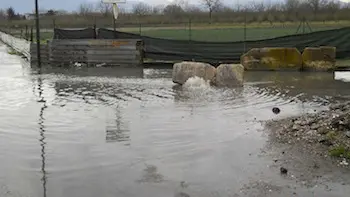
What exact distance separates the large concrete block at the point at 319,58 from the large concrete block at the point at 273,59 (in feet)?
0.94

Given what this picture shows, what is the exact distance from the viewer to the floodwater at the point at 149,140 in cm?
659

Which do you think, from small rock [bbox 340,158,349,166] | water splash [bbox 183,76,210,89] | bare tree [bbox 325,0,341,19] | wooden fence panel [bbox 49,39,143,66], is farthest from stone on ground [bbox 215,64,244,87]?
bare tree [bbox 325,0,341,19]

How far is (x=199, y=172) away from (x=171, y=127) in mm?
3112

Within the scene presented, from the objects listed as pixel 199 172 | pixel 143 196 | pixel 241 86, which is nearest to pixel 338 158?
pixel 199 172

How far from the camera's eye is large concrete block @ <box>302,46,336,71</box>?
70.3 ft

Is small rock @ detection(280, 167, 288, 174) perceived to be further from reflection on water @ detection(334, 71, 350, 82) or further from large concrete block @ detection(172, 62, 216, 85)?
reflection on water @ detection(334, 71, 350, 82)

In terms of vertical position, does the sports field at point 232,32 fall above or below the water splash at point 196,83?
above

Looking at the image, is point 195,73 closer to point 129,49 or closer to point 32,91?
point 32,91

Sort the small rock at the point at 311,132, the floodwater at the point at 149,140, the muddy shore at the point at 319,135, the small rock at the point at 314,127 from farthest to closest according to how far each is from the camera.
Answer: the small rock at the point at 314,127
the small rock at the point at 311,132
the muddy shore at the point at 319,135
the floodwater at the point at 149,140

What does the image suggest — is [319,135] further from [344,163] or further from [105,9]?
[105,9]

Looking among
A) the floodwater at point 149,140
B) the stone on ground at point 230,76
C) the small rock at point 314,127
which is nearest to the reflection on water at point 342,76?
the floodwater at point 149,140

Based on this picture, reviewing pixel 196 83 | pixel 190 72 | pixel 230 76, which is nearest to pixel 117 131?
pixel 196 83

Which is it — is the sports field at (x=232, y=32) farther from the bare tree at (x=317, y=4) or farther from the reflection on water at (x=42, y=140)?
the reflection on water at (x=42, y=140)

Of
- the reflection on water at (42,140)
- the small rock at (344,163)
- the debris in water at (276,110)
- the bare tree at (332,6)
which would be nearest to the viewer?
the reflection on water at (42,140)
